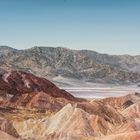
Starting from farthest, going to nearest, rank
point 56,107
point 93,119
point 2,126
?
1. point 56,107
2. point 93,119
3. point 2,126

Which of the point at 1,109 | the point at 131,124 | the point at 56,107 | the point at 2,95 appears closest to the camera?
the point at 131,124

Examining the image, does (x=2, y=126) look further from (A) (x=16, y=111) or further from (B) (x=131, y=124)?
(A) (x=16, y=111)

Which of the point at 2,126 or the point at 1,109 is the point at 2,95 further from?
the point at 2,126

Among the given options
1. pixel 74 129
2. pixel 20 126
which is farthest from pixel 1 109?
pixel 74 129

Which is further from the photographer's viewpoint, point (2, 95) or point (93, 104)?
point (2, 95)

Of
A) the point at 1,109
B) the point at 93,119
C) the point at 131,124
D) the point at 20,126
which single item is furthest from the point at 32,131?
the point at 1,109

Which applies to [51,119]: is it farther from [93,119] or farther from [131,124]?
[131,124]

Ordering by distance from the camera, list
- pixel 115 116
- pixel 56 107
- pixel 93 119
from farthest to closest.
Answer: pixel 56 107 → pixel 115 116 → pixel 93 119

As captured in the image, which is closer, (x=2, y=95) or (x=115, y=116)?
(x=115, y=116)

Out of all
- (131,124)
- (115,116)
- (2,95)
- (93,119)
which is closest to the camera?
(131,124)
